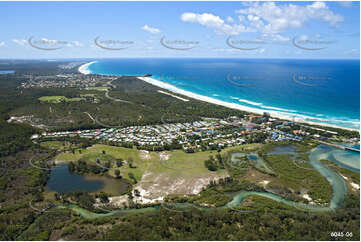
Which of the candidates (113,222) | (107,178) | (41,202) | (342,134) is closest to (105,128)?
(107,178)

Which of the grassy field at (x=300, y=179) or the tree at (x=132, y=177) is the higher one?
the grassy field at (x=300, y=179)

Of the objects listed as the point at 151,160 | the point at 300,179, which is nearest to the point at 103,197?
the point at 151,160

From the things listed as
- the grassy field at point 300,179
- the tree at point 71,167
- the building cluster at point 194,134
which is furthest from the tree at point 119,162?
the grassy field at point 300,179

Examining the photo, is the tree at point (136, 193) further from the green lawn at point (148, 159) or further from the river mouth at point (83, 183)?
the green lawn at point (148, 159)

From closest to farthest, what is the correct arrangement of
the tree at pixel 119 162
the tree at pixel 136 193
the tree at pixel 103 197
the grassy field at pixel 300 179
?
1. the tree at pixel 103 197
2. the grassy field at pixel 300 179
3. the tree at pixel 136 193
4. the tree at pixel 119 162

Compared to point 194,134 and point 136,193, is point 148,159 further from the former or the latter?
point 194,134

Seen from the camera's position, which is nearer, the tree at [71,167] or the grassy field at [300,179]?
the grassy field at [300,179]

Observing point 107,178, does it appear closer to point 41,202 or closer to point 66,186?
point 66,186

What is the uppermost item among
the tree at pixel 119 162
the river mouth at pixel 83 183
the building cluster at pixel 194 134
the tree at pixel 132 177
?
the building cluster at pixel 194 134

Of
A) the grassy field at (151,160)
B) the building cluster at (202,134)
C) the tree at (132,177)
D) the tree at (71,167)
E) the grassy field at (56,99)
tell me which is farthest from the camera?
the grassy field at (56,99)
